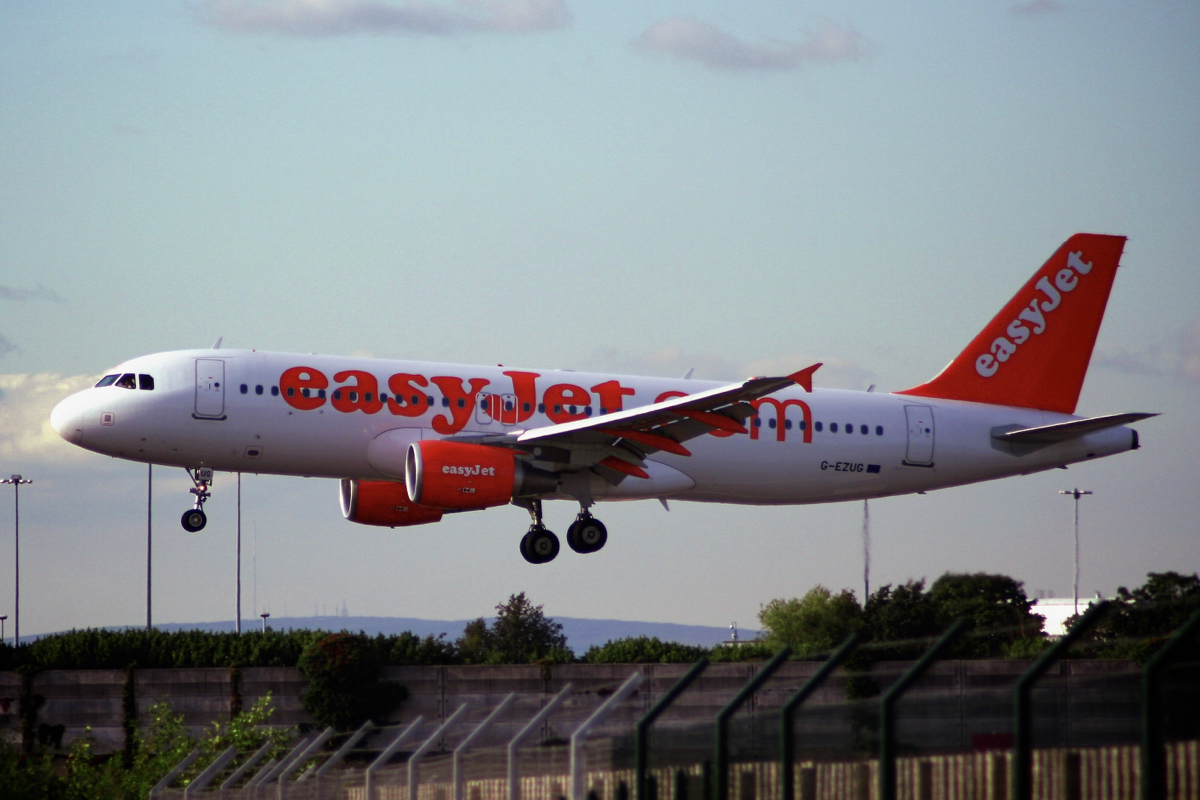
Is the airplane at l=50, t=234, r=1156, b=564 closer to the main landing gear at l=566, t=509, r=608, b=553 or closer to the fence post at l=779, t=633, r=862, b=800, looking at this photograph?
the main landing gear at l=566, t=509, r=608, b=553

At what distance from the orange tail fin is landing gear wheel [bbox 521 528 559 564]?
1185cm

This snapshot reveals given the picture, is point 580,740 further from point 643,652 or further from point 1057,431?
point 643,652

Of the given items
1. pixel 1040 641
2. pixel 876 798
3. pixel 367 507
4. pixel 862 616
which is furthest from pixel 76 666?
pixel 876 798

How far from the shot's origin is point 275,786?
22.2 m

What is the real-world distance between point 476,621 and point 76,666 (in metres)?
69.0

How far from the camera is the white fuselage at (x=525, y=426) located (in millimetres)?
35938

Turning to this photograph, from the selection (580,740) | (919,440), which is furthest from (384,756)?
(919,440)

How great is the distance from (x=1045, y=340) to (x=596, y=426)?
16.7m

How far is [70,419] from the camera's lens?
3644 centimetres

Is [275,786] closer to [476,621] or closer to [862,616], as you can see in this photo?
[862,616]

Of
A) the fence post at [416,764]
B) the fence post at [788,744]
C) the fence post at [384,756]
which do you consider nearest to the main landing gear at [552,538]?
the fence post at [384,756]

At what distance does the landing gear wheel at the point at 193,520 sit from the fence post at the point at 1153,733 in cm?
3148

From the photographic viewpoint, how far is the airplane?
118 feet

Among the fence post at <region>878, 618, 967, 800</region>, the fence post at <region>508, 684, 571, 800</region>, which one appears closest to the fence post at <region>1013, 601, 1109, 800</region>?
the fence post at <region>878, 618, 967, 800</region>
